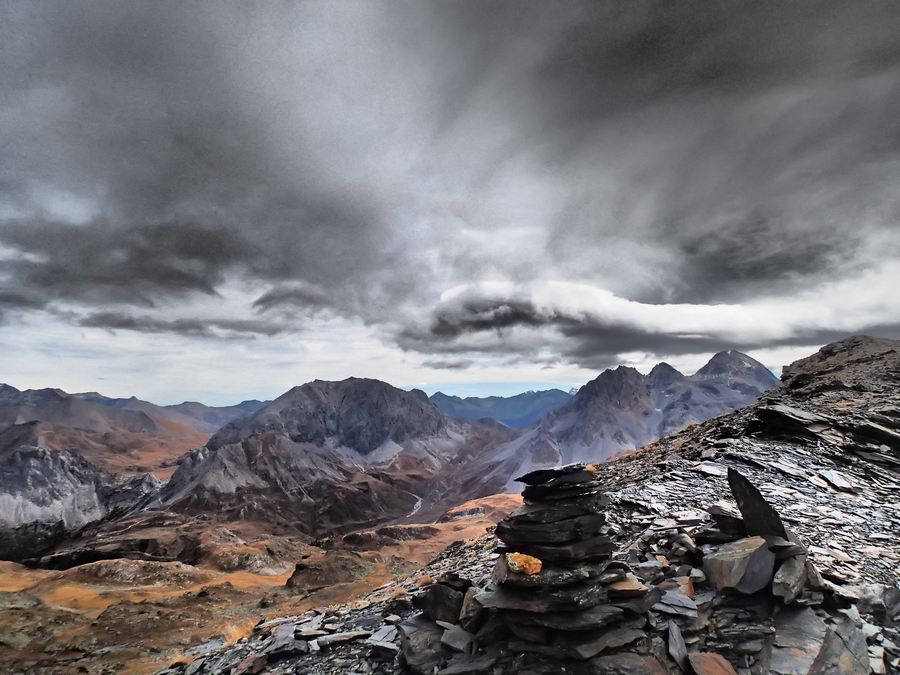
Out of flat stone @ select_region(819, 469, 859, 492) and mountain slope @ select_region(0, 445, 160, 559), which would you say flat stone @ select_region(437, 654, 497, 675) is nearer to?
flat stone @ select_region(819, 469, 859, 492)

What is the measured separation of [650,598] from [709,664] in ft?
5.70

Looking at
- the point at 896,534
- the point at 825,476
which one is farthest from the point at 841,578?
the point at 825,476

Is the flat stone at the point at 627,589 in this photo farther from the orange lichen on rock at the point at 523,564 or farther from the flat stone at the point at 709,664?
the orange lichen on rock at the point at 523,564

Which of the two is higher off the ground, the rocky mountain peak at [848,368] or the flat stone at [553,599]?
the rocky mountain peak at [848,368]

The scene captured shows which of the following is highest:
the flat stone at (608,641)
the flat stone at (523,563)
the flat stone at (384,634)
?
the flat stone at (523,563)

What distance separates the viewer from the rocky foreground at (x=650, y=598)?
898 centimetres

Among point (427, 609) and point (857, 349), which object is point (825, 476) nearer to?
point (427, 609)

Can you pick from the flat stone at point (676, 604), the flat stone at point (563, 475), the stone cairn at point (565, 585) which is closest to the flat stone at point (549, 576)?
the stone cairn at point (565, 585)

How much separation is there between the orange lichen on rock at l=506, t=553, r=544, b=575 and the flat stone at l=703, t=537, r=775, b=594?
166 inches

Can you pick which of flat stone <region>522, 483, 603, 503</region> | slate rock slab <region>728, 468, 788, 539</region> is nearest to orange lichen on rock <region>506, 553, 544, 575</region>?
flat stone <region>522, 483, 603, 503</region>

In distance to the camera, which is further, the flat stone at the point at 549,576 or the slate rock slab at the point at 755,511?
the slate rock slab at the point at 755,511

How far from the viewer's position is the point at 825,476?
17.6m

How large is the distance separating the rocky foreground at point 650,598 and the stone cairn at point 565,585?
0.03 metres

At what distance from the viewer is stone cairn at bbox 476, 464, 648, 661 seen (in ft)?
30.6
